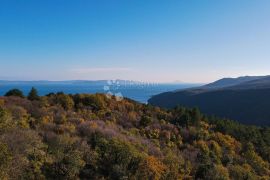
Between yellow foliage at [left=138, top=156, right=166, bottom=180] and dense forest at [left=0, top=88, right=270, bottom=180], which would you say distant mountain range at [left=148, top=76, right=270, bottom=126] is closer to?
dense forest at [left=0, top=88, right=270, bottom=180]

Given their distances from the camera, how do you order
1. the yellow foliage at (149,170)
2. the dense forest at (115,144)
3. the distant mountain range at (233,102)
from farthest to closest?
the distant mountain range at (233,102) → the yellow foliage at (149,170) → the dense forest at (115,144)

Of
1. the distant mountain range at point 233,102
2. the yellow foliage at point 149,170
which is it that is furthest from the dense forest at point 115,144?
the distant mountain range at point 233,102

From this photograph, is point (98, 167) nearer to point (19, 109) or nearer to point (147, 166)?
point (147, 166)

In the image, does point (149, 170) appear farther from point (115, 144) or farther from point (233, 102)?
point (233, 102)

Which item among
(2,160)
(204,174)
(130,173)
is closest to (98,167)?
(130,173)

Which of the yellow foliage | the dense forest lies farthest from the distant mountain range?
the yellow foliage

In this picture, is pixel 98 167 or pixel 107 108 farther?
pixel 107 108

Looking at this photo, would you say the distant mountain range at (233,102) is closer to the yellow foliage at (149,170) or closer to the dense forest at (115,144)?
the dense forest at (115,144)

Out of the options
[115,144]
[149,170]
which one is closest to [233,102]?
[115,144]
